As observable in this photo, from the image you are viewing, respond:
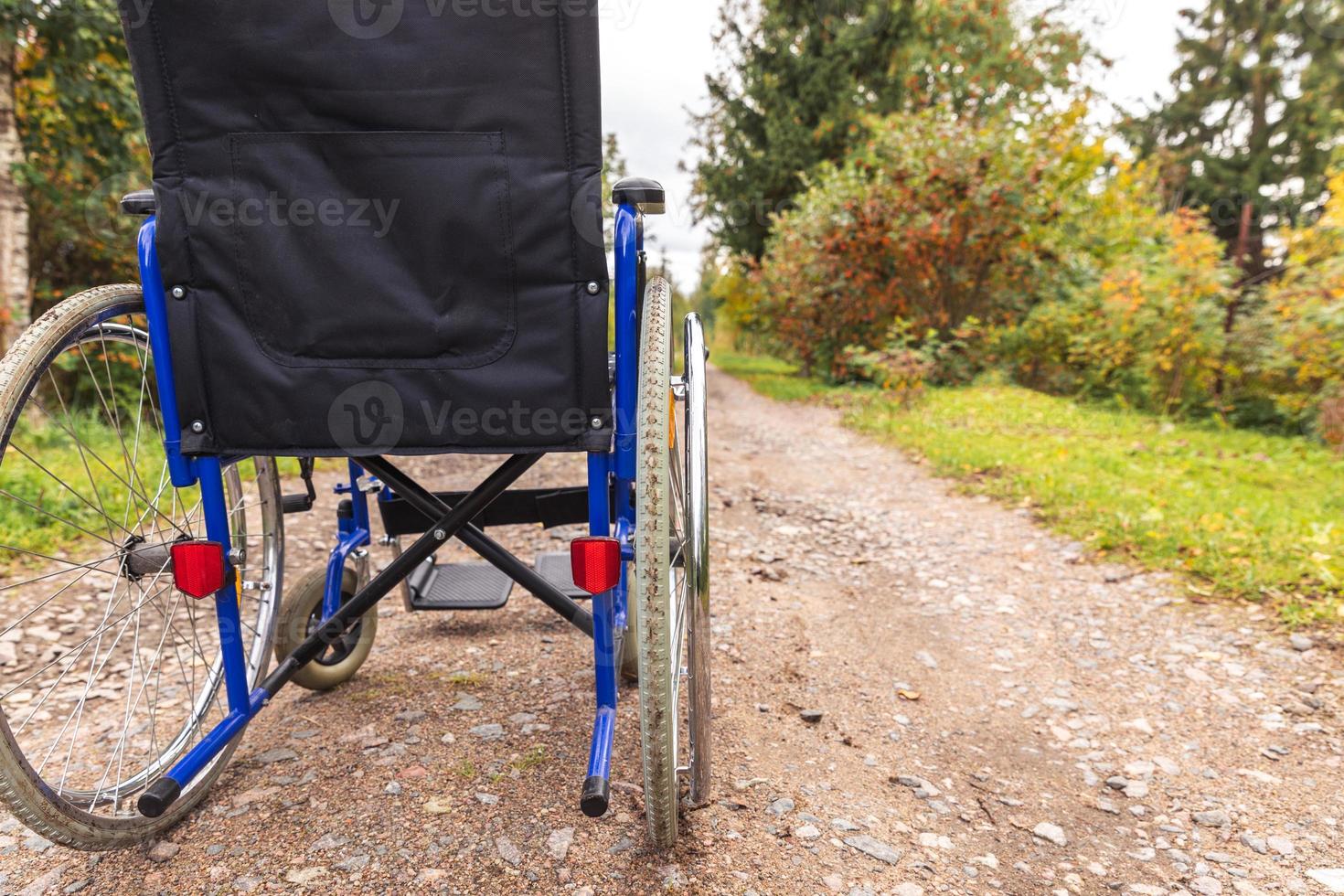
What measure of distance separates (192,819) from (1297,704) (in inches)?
123

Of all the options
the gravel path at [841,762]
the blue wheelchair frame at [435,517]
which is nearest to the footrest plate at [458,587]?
the gravel path at [841,762]

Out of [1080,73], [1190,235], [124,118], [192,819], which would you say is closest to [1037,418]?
[1190,235]

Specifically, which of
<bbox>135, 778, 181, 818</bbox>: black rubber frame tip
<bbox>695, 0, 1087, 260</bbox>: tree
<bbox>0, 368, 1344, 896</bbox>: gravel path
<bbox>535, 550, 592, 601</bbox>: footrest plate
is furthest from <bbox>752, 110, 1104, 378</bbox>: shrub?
<bbox>135, 778, 181, 818</bbox>: black rubber frame tip

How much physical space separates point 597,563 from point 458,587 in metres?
1.06

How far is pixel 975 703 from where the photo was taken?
93.9 inches

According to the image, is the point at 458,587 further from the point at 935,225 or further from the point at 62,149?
the point at 935,225

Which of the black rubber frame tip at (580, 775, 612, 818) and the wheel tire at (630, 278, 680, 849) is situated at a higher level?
the wheel tire at (630, 278, 680, 849)

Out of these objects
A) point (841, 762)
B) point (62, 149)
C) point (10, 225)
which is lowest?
point (841, 762)

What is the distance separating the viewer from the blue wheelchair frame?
4.63 ft

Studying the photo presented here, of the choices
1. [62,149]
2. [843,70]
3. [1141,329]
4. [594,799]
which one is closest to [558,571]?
[594,799]

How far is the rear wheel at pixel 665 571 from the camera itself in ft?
4.28

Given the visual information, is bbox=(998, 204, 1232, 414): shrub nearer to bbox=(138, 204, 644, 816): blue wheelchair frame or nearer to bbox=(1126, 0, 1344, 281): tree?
bbox=(138, 204, 644, 816): blue wheelchair frame

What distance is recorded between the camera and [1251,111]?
2300cm

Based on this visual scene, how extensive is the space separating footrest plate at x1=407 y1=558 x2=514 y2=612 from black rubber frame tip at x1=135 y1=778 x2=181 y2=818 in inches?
31.2
